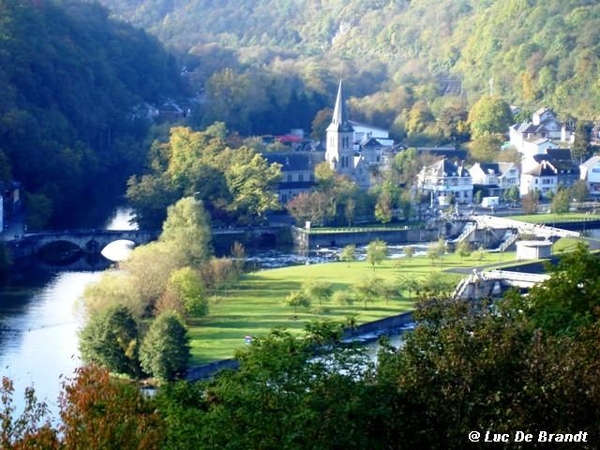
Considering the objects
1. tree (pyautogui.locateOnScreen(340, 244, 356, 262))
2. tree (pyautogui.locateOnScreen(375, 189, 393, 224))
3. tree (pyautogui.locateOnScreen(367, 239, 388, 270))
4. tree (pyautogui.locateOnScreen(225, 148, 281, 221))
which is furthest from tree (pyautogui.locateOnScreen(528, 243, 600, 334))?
tree (pyautogui.locateOnScreen(375, 189, 393, 224))

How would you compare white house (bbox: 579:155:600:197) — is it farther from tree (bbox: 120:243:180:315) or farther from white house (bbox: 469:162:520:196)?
tree (bbox: 120:243:180:315)

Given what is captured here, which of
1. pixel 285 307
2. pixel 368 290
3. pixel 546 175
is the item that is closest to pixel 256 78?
pixel 546 175

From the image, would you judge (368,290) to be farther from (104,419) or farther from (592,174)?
(592,174)

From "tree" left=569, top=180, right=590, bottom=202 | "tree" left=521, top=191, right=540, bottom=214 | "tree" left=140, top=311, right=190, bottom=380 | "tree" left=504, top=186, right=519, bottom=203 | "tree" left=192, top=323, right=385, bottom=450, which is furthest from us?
"tree" left=504, top=186, right=519, bottom=203

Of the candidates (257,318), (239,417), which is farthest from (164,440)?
(257,318)

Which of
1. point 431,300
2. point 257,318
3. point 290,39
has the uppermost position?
point 290,39

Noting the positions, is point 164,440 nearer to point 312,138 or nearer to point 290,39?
point 312,138

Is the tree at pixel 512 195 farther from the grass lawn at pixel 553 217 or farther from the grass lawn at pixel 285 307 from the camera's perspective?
the grass lawn at pixel 285 307
